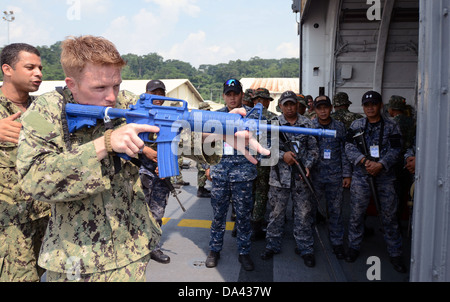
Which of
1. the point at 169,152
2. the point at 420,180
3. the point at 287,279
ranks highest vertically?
the point at 169,152

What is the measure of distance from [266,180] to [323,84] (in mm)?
2933

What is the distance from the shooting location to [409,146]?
4.56 meters

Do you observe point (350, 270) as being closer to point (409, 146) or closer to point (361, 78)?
point (409, 146)

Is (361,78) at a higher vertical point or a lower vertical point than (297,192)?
higher

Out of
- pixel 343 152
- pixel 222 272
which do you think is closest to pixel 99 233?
pixel 222 272

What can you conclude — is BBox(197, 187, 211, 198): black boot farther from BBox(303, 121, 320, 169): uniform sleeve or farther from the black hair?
the black hair

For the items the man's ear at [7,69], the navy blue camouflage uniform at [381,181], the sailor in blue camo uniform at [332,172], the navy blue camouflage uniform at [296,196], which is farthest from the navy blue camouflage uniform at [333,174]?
the man's ear at [7,69]

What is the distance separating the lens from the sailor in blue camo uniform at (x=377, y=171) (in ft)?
11.3

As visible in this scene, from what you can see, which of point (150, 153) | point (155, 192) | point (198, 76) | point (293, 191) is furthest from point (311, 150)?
point (198, 76)

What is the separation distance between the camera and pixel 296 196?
12.1 ft

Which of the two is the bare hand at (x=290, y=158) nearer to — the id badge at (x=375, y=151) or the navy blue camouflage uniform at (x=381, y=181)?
the navy blue camouflage uniform at (x=381, y=181)

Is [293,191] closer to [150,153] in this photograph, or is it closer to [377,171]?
[377,171]

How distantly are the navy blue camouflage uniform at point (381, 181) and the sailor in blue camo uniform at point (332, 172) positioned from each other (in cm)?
20
